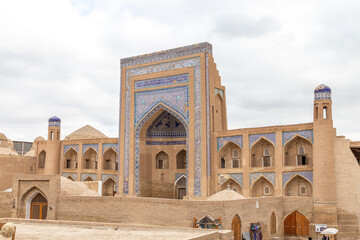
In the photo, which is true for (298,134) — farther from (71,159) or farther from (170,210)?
(71,159)

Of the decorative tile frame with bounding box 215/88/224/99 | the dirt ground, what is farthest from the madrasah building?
the dirt ground

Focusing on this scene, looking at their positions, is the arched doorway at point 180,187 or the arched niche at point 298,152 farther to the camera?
the arched doorway at point 180,187

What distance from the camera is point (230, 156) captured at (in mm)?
20734

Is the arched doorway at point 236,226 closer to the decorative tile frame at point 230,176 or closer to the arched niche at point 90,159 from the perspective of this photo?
the decorative tile frame at point 230,176

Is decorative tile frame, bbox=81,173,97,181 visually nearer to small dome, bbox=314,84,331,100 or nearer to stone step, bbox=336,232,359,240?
small dome, bbox=314,84,331,100

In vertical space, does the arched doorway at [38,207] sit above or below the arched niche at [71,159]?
below

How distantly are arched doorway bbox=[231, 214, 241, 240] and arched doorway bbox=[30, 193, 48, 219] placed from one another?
7871 mm

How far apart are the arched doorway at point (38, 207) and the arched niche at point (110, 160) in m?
7.92

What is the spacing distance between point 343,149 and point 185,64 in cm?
883

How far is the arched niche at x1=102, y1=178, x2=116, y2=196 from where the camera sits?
24.8m

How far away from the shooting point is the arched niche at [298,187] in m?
18.2

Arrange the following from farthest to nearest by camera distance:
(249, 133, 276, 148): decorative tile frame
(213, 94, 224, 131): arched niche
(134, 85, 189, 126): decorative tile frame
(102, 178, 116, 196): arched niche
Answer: (102, 178, 116, 196): arched niche
(134, 85, 189, 126): decorative tile frame
(213, 94, 224, 131): arched niche
(249, 133, 276, 148): decorative tile frame

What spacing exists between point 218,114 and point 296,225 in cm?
710

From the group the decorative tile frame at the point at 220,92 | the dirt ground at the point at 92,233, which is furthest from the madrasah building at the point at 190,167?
the dirt ground at the point at 92,233
